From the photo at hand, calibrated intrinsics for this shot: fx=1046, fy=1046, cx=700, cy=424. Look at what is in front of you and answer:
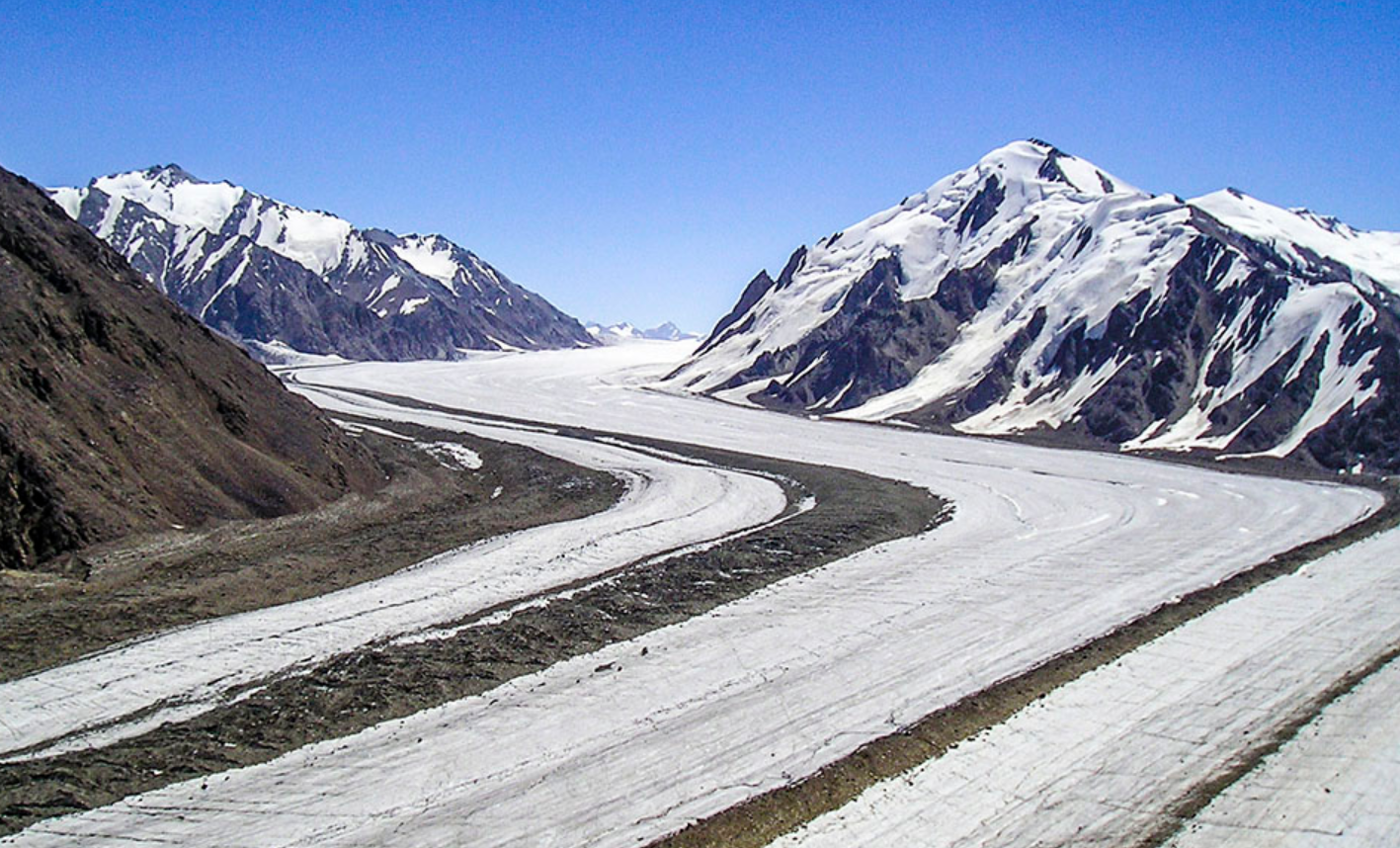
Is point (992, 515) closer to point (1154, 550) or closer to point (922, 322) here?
point (1154, 550)

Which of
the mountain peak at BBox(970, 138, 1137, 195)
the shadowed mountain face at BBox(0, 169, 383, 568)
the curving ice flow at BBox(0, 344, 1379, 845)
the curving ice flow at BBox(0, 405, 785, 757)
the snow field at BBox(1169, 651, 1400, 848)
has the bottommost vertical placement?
the snow field at BBox(1169, 651, 1400, 848)

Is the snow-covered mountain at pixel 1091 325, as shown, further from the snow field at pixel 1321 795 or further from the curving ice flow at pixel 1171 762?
the snow field at pixel 1321 795

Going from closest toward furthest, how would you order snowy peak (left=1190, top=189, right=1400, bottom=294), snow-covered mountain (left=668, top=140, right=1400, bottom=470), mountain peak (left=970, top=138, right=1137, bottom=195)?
snow-covered mountain (left=668, top=140, right=1400, bottom=470)
snowy peak (left=1190, top=189, right=1400, bottom=294)
mountain peak (left=970, top=138, right=1137, bottom=195)

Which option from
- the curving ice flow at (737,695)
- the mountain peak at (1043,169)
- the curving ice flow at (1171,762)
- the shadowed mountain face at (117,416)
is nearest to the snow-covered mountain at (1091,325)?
the mountain peak at (1043,169)

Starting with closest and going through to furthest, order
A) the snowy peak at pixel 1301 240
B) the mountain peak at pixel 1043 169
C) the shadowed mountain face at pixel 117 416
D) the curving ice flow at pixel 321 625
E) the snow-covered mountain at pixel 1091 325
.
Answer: the curving ice flow at pixel 321 625 → the shadowed mountain face at pixel 117 416 → the snow-covered mountain at pixel 1091 325 → the snowy peak at pixel 1301 240 → the mountain peak at pixel 1043 169

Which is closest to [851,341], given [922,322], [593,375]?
[922,322]

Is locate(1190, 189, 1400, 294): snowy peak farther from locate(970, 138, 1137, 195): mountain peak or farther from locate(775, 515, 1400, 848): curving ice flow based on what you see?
locate(775, 515, 1400, 848): curving ice flow

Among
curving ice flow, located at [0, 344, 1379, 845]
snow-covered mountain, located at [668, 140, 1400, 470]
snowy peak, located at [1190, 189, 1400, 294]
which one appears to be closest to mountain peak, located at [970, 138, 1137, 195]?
snow-covered mountain, located at [668, 140, 1400, 470]
